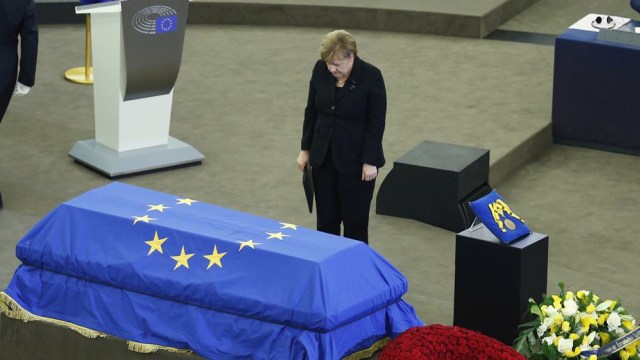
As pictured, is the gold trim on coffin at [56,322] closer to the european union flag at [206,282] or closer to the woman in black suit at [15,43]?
the european union flag at [206,282]

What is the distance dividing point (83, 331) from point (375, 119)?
1726mm

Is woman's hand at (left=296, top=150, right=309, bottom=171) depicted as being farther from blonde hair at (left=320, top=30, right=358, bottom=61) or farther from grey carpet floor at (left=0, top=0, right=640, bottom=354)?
grey carpet floor at (left=0, top=0, right=640, bottom=354)

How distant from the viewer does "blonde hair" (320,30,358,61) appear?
5.91m

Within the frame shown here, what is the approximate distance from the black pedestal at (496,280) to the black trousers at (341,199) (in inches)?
30.9

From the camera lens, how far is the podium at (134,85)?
8.02 meters

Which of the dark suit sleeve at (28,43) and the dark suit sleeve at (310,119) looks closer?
the dark suit sleeve at (310,119)

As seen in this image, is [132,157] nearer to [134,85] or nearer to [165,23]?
[134,85]

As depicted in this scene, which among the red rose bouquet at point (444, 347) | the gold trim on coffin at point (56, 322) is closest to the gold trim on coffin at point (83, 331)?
the gold trim on coffin at point (56, 322)

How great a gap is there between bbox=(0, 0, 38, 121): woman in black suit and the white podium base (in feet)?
2.24

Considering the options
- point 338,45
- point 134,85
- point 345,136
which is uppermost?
point 338,45

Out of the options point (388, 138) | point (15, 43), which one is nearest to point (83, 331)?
point (15, 43)

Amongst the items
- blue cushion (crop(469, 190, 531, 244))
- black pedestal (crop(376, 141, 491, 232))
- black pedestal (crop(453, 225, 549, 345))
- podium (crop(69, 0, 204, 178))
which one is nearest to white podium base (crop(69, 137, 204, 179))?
podium (crop(69, 0, 204, 178))

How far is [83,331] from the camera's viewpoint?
5426 millimetres

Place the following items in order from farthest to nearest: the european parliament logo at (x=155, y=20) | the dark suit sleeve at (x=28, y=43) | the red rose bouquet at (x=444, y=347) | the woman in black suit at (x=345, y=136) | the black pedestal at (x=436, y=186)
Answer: the european parliament logo at (x=155, y=20)
the dark suit sleeve at (x=28, y=43)
the black pedestal at (x=436, y=186)
the woman in black suit at (x=345, y=136)
the red rose bouquet at (x=444, y=347)
